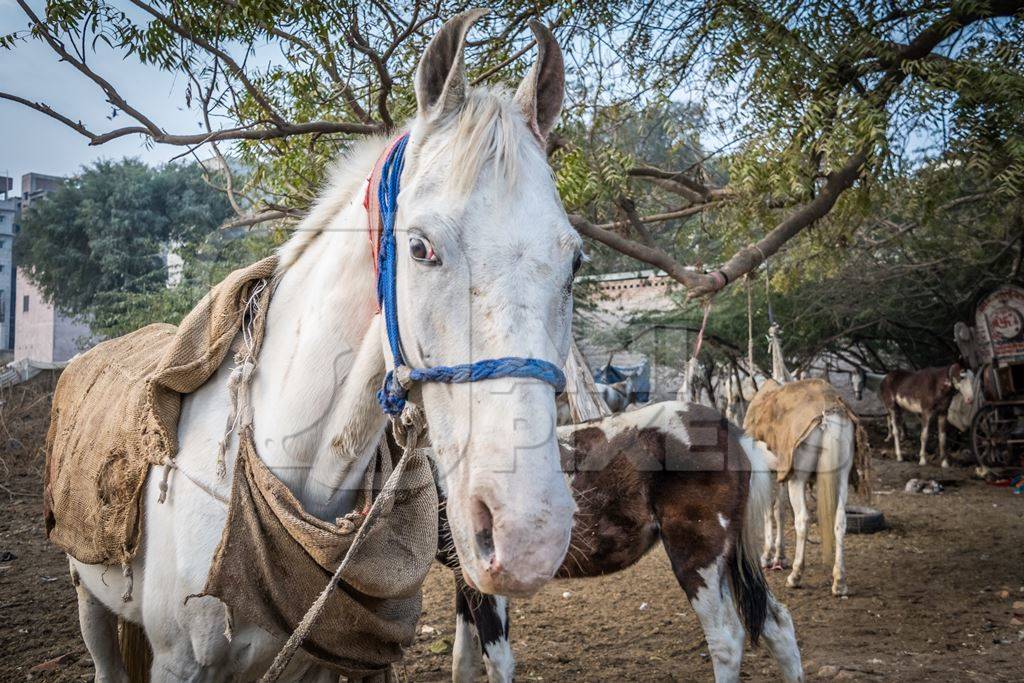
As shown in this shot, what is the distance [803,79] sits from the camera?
17.4 feet

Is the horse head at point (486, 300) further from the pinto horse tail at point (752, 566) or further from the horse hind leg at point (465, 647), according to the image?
the pinto horse tail at point (752, 566)

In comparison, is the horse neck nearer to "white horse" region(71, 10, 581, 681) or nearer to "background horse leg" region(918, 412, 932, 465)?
"white horse" region(71, 10, 581, 681)

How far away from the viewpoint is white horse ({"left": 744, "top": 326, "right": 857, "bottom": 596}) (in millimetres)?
6012

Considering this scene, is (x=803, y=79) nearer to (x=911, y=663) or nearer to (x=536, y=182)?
(x=911, y=663)

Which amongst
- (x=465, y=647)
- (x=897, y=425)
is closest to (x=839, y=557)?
(x=465, y=647)

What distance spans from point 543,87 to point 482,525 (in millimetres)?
1037

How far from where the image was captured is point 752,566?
12.9ft

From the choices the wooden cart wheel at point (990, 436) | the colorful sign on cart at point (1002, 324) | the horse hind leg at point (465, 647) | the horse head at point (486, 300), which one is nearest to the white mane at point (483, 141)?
the horse head at point (486, 300)

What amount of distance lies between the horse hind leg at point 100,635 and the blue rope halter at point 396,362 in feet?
6.30

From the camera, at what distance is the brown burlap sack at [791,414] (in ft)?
21.4

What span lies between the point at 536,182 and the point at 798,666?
3557mm

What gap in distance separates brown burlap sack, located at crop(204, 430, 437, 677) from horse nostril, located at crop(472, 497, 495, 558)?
465 mm

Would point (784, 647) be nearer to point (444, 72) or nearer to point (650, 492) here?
point (650, 492)

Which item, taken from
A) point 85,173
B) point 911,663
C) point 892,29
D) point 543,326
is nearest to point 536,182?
point 543,326
